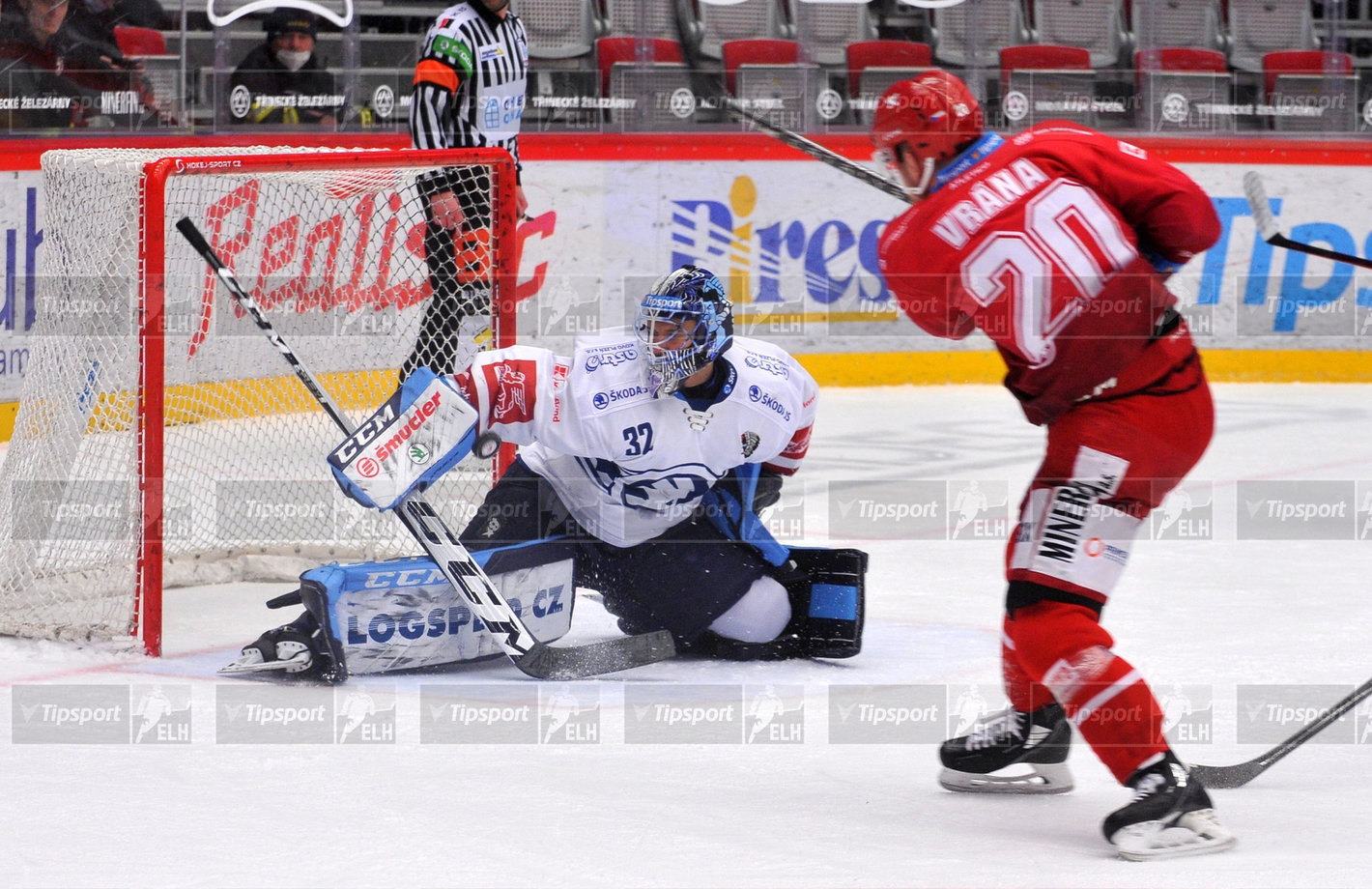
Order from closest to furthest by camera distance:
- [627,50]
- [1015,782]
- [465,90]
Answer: [1015,782] → [465,90] → [627,50]

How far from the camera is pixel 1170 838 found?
7.39 ft

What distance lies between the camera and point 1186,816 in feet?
7.43

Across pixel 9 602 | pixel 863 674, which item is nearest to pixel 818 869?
pixel 863 674

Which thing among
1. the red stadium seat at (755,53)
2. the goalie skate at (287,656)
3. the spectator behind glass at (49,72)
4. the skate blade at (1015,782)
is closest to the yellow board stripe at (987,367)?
the red stadium seat at (755,53)

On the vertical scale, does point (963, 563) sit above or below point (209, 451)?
below

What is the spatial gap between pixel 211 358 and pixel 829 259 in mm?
3688

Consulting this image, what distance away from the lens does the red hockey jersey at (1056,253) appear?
7.79 ft

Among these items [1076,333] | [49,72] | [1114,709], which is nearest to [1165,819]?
[1114,709]

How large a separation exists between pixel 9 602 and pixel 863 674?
1758 millimetres

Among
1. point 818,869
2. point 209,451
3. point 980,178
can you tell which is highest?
point 980,178

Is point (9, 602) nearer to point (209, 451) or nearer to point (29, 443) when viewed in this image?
point (29, 443)

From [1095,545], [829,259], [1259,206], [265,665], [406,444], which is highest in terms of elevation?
[829,259]

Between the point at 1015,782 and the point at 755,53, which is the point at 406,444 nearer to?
the point at 1015,782

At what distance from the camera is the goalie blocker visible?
10.6ft
